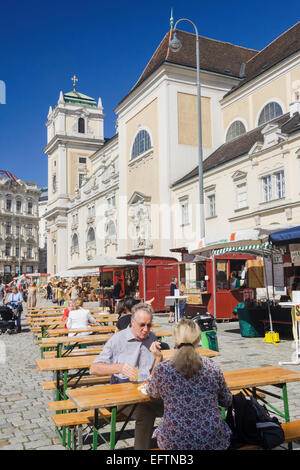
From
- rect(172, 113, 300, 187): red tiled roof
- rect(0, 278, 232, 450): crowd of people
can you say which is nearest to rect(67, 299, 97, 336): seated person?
rect(0, 278, 232, 450): crowd of people

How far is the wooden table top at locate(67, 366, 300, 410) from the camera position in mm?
3742

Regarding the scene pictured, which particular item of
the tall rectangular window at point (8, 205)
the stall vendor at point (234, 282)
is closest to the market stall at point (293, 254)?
the stall vendor at point (234, 282)

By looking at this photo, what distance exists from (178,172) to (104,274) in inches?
371

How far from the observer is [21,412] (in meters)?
6.38

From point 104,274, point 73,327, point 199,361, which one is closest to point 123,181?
point 104,274

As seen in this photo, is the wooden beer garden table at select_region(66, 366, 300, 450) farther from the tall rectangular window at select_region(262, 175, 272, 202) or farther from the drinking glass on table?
the tall rectangular window at select_region(262, 175, 272, 202)

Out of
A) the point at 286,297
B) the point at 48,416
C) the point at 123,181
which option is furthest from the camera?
the point at 123,181

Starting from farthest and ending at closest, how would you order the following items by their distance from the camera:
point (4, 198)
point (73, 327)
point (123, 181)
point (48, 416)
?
point (4, 198) < point (123, 181) < point (73, 327) < point (48, 416)

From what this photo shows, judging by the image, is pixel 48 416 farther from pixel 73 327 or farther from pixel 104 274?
pixel 104 274

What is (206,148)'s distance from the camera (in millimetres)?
35000

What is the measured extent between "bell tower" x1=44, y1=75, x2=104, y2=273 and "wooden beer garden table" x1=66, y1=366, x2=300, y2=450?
5789 cm

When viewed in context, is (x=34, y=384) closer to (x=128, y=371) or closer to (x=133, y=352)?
(x=133, y=352)

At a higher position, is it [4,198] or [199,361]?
[4,198]

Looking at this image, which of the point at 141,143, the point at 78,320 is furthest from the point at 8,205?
the point at 78,320
